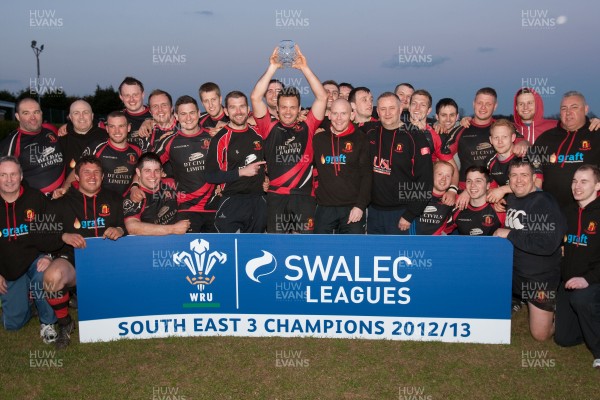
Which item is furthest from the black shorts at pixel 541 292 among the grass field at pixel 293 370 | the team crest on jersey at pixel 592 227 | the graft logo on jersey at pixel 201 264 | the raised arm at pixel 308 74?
the graft logo on jersey at pixel 201 264

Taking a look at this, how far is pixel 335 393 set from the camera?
534cm

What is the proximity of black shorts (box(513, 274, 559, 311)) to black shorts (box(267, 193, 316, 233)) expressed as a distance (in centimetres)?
293

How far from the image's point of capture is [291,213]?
24.1 feet

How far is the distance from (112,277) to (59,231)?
107cm

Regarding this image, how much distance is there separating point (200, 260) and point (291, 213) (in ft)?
4.75

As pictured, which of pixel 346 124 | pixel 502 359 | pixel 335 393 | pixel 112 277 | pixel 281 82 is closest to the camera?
pixel 335 393

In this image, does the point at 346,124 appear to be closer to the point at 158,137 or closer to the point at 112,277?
the point at 158,137

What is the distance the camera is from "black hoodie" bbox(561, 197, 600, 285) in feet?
20.7

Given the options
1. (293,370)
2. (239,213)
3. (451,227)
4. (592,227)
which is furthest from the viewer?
(451,227)

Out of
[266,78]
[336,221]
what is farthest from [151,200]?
[336,221]

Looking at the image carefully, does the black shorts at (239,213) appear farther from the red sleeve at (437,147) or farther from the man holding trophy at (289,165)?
the red sleeve at (437,147)

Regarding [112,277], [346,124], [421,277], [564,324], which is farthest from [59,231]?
[564,324]

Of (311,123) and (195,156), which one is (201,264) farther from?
(311,123)

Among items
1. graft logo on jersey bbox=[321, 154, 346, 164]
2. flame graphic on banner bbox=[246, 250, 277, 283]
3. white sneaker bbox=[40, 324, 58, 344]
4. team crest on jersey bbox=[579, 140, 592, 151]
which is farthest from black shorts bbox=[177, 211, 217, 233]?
team crest on jersey bbox=[579, 140, 592, 151]
